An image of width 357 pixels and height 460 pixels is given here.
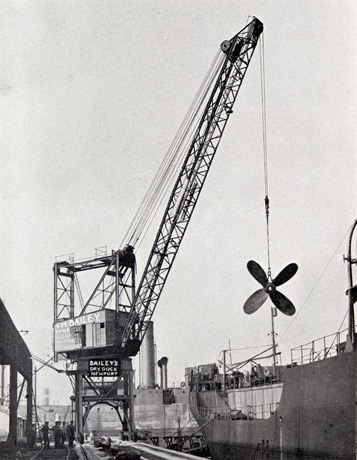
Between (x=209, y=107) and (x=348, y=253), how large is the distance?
22.5 m

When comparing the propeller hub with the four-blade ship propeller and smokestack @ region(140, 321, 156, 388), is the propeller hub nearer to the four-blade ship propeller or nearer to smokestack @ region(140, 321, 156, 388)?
the four-blade ship propeller

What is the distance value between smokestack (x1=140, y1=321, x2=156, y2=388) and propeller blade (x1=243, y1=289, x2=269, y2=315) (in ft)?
129

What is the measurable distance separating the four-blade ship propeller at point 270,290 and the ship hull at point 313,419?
4246mm

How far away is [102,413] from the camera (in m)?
68.8

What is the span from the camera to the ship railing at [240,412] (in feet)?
106

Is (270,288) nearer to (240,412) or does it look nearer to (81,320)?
(240,412)

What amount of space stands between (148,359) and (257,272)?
140ft

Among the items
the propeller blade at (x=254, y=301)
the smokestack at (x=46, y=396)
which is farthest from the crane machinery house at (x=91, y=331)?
the smokestack at (x=46, y=396)

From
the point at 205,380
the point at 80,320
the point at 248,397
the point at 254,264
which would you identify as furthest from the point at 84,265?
the point at 254,264

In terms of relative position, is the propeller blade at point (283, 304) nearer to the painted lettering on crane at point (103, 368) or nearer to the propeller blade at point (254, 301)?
the propeller blade at point (254, 301)

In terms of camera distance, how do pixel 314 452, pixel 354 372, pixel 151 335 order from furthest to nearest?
pixel 151 335
pixel 314 452
pixel 354 372

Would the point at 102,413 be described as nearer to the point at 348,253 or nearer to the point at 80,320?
the point at 80,320

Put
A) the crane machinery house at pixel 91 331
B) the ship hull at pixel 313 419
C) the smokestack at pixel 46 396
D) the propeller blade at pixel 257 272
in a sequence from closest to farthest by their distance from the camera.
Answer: the ship hull at pixel 313 419 → the propeller blade at pixel 257 272 → the crane machinery house at pixel 91 331 → the smokestack at pixel 46 396

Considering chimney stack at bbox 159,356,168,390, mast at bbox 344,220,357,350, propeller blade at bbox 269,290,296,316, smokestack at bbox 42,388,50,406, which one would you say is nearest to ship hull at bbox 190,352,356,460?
mast at bbox 344,220,357,350
